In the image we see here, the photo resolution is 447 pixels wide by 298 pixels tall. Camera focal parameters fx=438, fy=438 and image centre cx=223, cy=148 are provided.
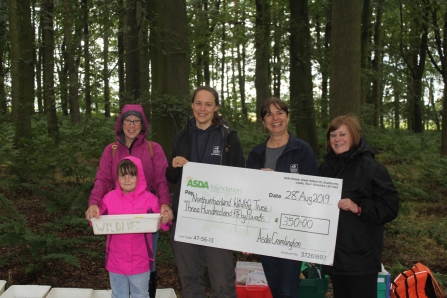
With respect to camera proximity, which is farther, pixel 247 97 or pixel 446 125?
pixel 247 97

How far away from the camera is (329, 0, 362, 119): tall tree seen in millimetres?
7383

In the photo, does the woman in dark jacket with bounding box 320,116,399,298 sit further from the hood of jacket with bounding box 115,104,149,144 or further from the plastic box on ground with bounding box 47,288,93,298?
the plastic box on ground with bounding box 47,288,93,298

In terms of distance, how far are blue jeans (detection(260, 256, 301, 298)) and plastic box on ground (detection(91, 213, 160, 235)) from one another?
1131 mm

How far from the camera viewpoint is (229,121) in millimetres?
7137

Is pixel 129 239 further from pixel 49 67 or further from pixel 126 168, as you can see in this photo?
pixel 49 67

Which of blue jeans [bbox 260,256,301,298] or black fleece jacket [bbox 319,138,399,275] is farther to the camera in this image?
blue jeans [bbox 260,256,301,298]

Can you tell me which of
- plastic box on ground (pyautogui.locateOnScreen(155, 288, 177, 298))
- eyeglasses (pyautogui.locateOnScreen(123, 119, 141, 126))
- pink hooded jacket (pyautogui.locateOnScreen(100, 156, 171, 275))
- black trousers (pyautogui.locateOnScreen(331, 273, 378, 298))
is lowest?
plastic box on ground (pyautogui.locateOnScreen(155, 288, 177, 298))

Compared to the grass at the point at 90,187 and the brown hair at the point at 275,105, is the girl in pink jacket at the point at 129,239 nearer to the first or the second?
the brown hair at the point at 275,105

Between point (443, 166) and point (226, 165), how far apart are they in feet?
28.4

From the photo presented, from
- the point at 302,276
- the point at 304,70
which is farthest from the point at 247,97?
the point at 302,276

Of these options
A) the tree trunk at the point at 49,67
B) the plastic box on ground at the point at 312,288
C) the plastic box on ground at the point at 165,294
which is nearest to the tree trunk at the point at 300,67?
the tree trunk at the point at 49,67

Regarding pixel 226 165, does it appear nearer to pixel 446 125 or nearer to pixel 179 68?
pixel 179 68

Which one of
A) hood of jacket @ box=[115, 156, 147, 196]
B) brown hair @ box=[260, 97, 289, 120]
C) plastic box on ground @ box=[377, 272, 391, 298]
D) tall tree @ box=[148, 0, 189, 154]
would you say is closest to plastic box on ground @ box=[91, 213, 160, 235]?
hood of jacket @ box=[115, 156, 147, 196]

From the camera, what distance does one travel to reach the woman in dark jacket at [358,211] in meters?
3.29
